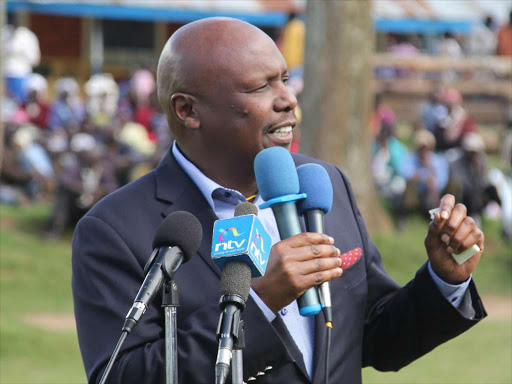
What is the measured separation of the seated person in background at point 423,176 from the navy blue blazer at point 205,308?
33.3ft

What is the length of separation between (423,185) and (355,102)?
241 centimetres

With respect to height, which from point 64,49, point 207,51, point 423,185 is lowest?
point 207,51

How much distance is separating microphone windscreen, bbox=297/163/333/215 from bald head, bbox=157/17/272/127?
2.04 feet

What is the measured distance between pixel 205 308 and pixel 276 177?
0.50 m

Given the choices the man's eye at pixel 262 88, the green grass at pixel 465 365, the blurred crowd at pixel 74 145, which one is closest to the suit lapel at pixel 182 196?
the man's eye at pixel 262 88

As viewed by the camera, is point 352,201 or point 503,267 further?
point 503,267

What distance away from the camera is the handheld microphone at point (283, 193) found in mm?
2711

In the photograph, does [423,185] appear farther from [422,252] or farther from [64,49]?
[64,49]

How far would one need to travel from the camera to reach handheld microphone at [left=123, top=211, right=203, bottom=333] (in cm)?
253

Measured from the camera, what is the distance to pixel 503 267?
12.8 metres

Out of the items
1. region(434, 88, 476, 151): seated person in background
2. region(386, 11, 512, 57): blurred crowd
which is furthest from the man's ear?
region(386, 11, 512, 57): blurred crowd

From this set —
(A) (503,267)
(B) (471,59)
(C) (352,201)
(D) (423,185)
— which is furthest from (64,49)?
(C) (352,201)

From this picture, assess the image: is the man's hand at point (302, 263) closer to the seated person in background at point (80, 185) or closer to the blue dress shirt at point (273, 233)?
the blue dress shirt at point (273, 233)

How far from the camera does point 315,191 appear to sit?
9.26ft
